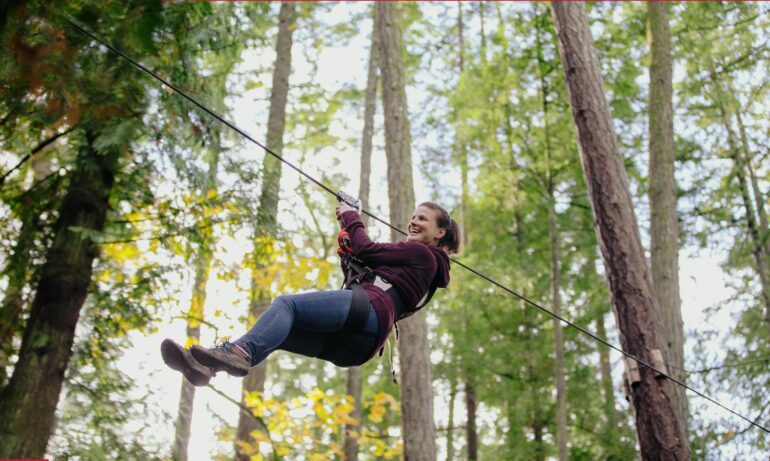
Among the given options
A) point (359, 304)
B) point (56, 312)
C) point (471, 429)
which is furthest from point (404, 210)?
point (471, 429)

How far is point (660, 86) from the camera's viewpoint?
10.4 meters

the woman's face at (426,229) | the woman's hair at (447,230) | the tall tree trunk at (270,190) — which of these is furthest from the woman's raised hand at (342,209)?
the tall tree trunk at (270,190)

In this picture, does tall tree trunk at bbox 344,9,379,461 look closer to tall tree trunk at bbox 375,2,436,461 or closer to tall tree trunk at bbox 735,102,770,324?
tall tree trunk at bbox 375,2,436,461

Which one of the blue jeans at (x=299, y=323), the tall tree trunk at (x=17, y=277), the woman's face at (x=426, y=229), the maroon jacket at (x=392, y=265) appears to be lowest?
the blue jeans at (x=299, y=323)

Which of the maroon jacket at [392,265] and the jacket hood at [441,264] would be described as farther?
the jacket hood at [441,264]

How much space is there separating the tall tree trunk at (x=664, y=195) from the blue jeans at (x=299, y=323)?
553 centimetres

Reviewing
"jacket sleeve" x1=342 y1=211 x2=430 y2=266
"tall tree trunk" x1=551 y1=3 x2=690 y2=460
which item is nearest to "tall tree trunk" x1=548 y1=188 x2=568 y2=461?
"tall tree trunk" x1=551 y1=3 x2=690 y2=460

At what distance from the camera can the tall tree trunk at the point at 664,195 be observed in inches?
348

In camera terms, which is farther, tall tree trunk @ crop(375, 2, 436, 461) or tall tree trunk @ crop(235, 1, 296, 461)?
tall tree trunk @ crop(235, 1, 296, 461)

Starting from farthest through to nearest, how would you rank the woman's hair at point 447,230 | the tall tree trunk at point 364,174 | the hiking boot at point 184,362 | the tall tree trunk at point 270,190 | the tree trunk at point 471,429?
1. the tree trunk at point 471,429
2. the tall tree trunk at point 364,174
3. the tall tree trunk at point 270,190
4. the woman's hair at point 447,230
5. the hiking boot at point 184,362

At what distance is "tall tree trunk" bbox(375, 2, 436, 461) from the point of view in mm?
8055

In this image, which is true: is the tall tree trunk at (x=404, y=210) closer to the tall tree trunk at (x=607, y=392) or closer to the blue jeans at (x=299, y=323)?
the blue jeans at (x=299, y=323)

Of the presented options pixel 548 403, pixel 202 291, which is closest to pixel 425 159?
pixel 548 403

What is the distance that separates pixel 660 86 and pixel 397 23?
12.0ft
